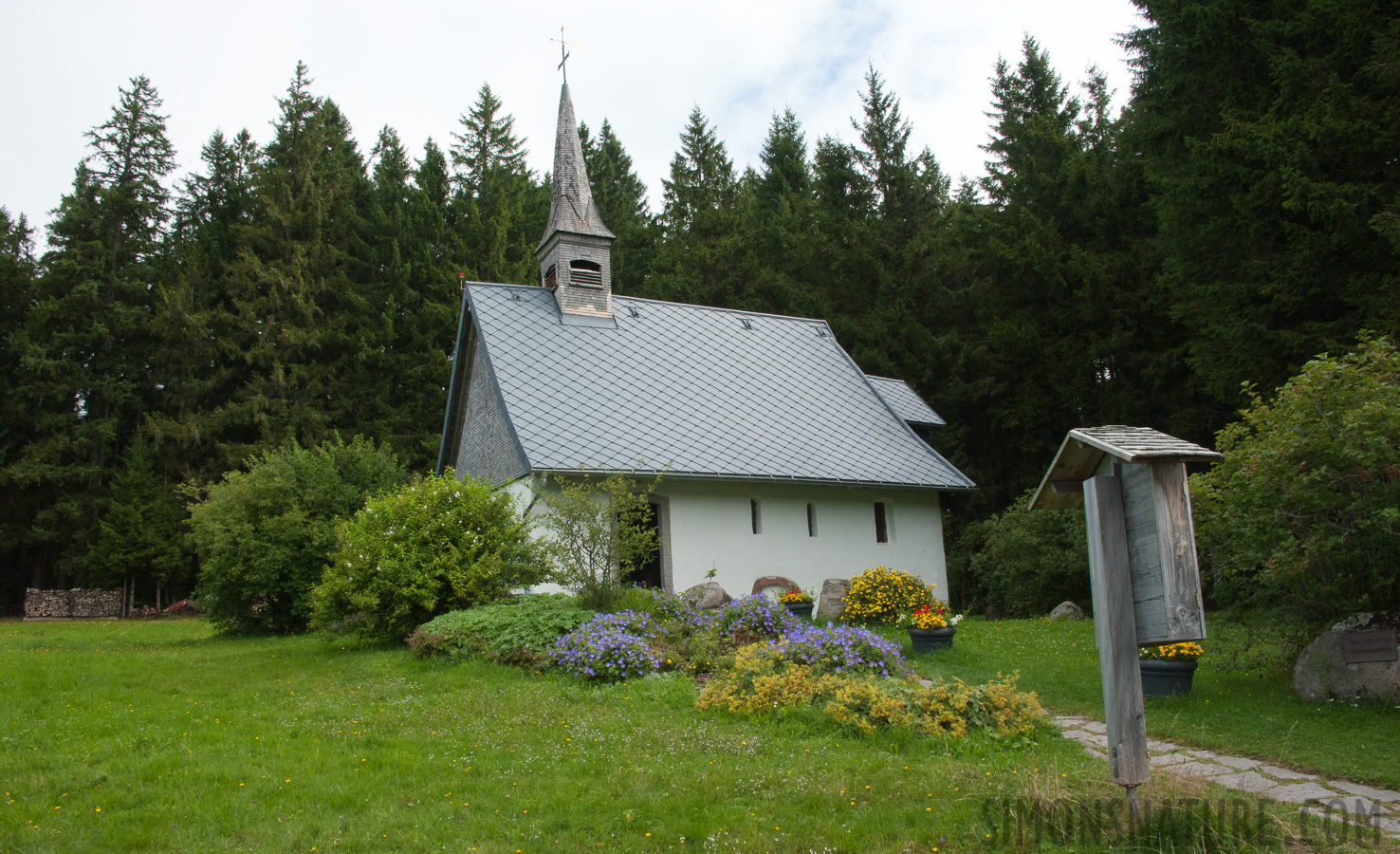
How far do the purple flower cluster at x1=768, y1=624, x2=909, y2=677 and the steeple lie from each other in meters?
12.4

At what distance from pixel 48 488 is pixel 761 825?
3244 cm

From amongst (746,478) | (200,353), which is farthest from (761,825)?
(200,353)

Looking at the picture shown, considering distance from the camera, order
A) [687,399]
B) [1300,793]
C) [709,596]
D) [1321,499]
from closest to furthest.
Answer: [1300,793], [1321,499], [709,596], [687,399]

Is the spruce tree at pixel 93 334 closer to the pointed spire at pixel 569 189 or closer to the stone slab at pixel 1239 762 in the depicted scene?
the pointed spire at pixel 569 189

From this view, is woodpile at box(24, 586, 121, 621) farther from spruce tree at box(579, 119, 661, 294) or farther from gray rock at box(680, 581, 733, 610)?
gray rock at box(680, 581, 733, 610)

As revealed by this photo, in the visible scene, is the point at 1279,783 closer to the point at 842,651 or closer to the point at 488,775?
the point at 842,651

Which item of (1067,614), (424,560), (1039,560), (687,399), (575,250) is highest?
(575,250)

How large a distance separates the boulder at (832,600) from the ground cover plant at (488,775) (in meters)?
7.28

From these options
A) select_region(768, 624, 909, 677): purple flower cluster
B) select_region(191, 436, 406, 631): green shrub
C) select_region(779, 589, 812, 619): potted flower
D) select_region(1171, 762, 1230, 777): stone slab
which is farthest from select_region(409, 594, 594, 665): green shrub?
select_region(1171, 762, 1230, 777): stone slab

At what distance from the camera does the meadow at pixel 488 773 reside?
4641mm

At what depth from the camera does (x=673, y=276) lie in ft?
97.8

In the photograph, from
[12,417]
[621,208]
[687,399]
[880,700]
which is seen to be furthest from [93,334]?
[880,700]

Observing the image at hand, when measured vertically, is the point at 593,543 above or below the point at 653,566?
above

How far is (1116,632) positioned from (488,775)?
3.76m
